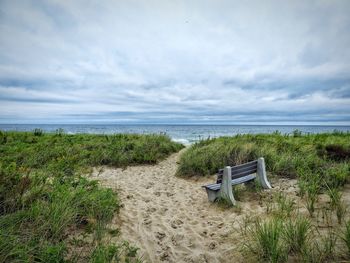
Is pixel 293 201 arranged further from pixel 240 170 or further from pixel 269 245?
pixel 269 245

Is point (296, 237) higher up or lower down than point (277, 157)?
lower down

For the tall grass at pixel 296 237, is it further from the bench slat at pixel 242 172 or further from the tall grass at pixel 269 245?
the bench slat at pixel 242 172

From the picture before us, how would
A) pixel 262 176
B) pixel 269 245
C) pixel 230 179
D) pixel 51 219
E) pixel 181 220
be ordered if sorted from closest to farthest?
pixel 269 245 → pixel 51 219 → pixel 181 220 → pixel 230 179 → pixel 262 176

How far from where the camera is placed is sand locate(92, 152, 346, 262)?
324 cm

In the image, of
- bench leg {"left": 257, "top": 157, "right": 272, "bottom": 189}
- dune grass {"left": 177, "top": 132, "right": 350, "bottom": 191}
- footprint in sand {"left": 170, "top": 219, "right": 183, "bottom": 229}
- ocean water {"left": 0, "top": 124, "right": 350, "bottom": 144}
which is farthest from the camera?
ocean water {"left": 0, "top": 124, "right": 350, "bottom": 144}

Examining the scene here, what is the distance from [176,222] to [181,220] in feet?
0.47

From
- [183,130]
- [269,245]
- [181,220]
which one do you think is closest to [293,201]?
[269,245]

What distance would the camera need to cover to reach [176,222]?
4.25 metres

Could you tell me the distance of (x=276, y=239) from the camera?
273 cm

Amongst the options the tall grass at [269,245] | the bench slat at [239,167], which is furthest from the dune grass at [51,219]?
the bench slat at [239,167]

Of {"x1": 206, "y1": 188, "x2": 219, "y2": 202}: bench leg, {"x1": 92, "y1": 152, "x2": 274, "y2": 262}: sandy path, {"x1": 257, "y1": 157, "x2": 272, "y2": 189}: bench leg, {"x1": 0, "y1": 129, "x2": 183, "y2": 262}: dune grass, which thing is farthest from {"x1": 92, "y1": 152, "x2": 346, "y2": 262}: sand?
{"x1": 0, "y1": 129, "x2": 183, "y2": 262}: dune grass

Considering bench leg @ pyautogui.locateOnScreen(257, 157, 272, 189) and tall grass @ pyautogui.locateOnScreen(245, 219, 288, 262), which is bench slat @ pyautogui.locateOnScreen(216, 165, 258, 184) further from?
tall grass @ pyautogui.locateOnScreen(245, 219, 288, 262)

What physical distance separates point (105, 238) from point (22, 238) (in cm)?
113

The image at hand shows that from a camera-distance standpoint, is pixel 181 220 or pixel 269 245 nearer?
pixel 269 245
